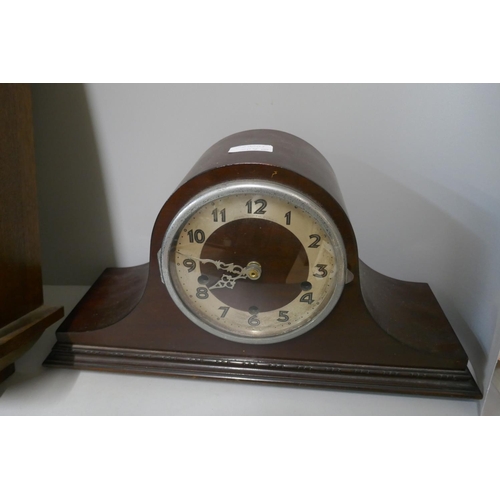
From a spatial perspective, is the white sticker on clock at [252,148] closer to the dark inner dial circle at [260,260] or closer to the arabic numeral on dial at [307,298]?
the dark inner dial circle at [260,260]

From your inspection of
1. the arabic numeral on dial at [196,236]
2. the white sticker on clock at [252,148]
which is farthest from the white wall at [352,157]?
the arabic numeral on dial at [196,236]

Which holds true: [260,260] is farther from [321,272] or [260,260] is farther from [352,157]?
[352,157]

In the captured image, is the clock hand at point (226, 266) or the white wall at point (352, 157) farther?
the white wall at point (352, 157)

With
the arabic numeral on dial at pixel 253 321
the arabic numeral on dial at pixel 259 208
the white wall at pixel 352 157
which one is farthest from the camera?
the white wall at pixel 352 157

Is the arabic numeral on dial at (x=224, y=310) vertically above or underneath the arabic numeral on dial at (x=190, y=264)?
underneath

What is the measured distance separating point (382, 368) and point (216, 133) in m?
0.73

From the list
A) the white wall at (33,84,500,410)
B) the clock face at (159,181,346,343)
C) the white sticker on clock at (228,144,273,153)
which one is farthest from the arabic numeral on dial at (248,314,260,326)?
the white wall at (33,84,500,410)

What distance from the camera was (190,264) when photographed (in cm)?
99

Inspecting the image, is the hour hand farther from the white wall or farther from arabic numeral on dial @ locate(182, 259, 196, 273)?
the white wall

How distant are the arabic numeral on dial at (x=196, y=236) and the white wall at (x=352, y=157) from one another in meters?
0.39

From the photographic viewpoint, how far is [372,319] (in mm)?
1003

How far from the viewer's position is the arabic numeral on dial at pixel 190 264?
0.98 meters

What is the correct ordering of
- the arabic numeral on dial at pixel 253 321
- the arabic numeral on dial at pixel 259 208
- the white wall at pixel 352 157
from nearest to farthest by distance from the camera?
the arabic numeral on dial at pixel 259 208 → the arabic numeral on dial at pixel 253 321 → the white wall at pixel 352 157

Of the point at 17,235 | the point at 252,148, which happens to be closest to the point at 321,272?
the point at 252,148
